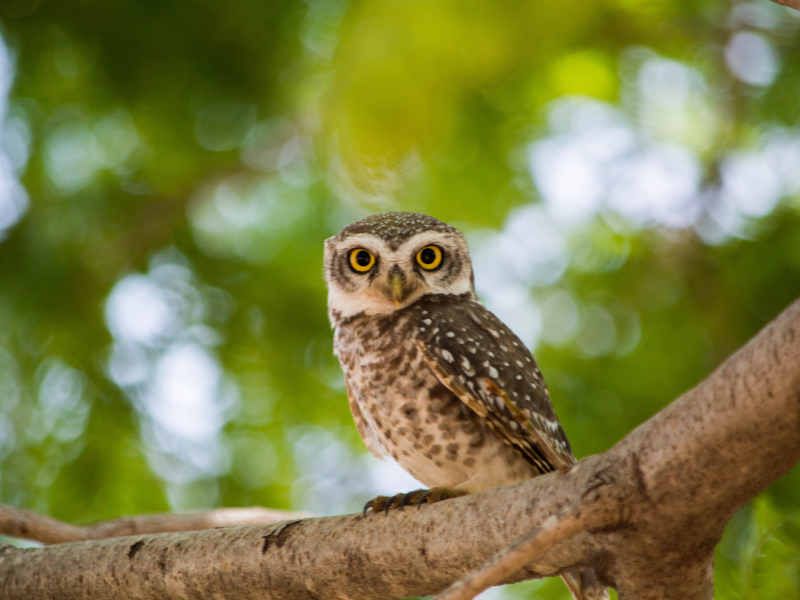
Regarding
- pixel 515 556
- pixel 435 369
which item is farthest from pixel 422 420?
pixel 515 556

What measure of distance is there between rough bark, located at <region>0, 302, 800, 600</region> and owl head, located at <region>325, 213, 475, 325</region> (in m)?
0.92

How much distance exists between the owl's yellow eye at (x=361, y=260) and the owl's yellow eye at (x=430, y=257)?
187 millimetres

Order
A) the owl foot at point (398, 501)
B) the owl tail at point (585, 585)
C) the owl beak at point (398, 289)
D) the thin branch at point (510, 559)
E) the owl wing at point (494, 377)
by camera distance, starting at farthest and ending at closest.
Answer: the owl beak at point (398, 289)
the owl tail at point (585, 585)
the owl wing at point (494, 377)
the owl foot at point (398, 501)
the thin branch at point (510, 559)

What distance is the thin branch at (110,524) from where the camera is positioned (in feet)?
8.36

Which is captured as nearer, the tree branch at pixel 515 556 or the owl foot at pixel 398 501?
the tree branch at pixel 515 556

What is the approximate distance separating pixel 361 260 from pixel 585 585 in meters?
1.36

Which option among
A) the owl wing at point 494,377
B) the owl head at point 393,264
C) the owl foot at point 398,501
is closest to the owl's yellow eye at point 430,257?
the owl head at point 393,264

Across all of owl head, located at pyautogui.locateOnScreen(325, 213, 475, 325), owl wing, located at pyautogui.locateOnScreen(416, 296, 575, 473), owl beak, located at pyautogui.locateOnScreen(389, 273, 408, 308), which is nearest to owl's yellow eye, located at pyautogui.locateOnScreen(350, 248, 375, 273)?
owl head, located at pyautogui.locateOnScreen(325, 213, 475, 325)

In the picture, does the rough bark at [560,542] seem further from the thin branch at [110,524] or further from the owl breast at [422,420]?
the owl breast at [422,420]

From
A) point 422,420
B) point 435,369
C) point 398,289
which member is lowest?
point 422,420

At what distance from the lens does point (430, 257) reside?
9.27ft

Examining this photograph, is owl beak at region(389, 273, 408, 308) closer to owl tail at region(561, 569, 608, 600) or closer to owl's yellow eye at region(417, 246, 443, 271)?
owl's yellow eye at region(417, 246, 443, 271)

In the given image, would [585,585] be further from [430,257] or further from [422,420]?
[430,257]

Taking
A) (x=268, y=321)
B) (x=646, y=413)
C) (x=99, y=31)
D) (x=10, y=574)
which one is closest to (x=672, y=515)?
(x=10, y=574)
